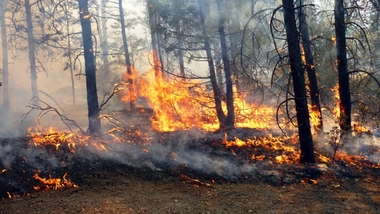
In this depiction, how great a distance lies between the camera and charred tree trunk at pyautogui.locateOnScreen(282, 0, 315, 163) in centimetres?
849

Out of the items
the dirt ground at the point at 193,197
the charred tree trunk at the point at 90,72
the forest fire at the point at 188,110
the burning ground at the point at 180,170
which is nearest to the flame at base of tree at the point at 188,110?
the forest fire at the point at 188,110

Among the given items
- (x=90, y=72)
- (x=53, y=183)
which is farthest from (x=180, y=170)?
(x=90, y=72)

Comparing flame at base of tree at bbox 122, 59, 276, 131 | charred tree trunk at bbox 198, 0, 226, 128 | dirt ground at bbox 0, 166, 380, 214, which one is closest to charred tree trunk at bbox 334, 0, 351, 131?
flame at base of tree at bbox 122, 59, 276, 131

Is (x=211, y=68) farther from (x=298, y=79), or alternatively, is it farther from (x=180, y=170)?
(x=180, y=170)

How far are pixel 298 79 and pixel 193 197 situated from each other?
4933 millimetres

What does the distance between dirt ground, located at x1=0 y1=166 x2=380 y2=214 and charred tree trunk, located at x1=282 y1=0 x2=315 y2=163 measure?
4.16ft

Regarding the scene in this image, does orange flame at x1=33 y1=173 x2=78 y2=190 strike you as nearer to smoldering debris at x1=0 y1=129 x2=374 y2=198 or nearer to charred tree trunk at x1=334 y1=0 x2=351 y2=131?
smoldering debris at x1=0 y1=129 x2=374 y2=198

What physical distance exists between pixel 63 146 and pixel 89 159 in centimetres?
127

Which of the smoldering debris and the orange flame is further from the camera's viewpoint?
the smoldering debris

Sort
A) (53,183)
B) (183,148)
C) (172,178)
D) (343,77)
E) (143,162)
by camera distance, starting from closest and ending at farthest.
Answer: (53,183), (172,178), (143,162), (183,148), (343,77)

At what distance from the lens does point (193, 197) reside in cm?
718

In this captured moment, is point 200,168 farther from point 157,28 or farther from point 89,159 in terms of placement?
point 157,28

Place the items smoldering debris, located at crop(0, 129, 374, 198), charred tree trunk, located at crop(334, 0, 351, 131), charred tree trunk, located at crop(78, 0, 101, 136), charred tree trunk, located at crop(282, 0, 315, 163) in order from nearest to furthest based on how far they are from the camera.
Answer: smoldering debris, located at crop(0, 129, 374, 198) < charred tree trunk, located at crop(282, 0, 315, 163) < charred tree trunk, located at crop(78, 0, 101, 136) < charred tree trunk, located at crop(334, 0, 351, 131)

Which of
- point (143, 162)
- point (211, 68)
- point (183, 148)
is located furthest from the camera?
point (211, 68)
